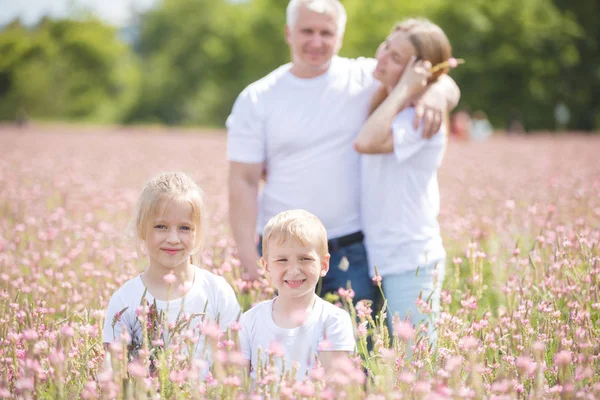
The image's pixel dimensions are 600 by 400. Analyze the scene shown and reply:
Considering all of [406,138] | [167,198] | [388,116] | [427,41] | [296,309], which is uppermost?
[427,41]

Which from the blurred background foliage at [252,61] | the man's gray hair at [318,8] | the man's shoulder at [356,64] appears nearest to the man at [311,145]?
the man's gray hair at [318,8]

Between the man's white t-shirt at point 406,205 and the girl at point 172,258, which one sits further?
the man's white t-shirt at point 406,205

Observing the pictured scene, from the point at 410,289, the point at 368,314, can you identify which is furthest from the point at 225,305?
the point at 410,289

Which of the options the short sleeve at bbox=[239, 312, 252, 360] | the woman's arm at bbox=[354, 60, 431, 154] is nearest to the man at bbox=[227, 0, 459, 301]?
the woman's arm at bbox=[354, 60, 431, 154]

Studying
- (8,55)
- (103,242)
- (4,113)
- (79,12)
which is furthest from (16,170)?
(79,12)

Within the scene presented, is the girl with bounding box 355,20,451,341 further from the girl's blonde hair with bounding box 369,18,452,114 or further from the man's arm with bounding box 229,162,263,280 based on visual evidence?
the man's arm with bounding box 229,162,263,280

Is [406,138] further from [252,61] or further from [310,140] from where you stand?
[252,61]

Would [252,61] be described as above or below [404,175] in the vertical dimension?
above

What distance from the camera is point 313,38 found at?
4.07 m

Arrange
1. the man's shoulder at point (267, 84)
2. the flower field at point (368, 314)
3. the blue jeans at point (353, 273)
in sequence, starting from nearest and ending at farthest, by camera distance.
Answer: the flower field at point (368, 314) < the blue jeans at point (353, 273) < the man's shoulder at point (267, 84)

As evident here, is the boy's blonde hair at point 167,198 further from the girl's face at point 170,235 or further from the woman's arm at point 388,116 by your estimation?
the woman's arm at point 388,116

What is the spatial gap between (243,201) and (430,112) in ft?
3.98

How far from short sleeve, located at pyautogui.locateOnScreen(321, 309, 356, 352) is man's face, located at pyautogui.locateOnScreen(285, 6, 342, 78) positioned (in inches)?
71.6

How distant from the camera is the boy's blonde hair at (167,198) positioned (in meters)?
2.98
